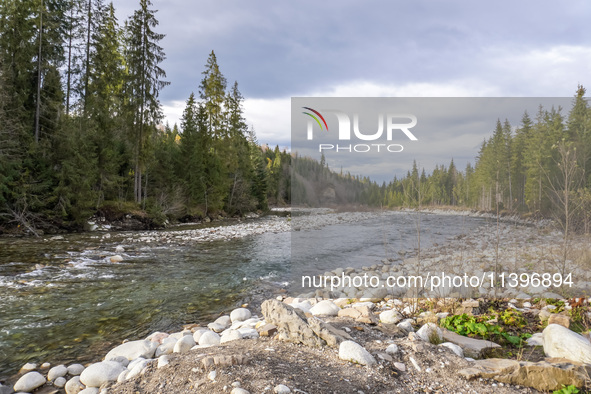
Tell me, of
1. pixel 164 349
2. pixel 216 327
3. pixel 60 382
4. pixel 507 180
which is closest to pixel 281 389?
pixel 164 349

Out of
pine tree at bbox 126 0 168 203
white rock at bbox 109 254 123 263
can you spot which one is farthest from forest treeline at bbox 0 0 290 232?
white rock at bbox 109 254 123 263

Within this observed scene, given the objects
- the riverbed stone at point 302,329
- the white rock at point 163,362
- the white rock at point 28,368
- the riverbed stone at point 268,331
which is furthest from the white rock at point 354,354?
the white rock at point 28,368

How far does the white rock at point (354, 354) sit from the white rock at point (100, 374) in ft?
6.53

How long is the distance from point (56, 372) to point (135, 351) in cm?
70

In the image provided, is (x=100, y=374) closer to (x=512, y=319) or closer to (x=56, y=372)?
(x=56, y=372)

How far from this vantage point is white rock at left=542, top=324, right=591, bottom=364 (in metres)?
2.69

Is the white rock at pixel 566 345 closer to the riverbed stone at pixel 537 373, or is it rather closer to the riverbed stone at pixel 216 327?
the riverbed stone at pixel 537 373

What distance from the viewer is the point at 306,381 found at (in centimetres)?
228

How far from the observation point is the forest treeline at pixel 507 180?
5.15 meters

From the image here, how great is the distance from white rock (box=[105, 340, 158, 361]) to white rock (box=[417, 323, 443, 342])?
110 inches

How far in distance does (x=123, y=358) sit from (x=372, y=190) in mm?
5002

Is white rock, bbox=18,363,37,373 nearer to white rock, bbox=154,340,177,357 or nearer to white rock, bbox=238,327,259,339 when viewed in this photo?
white rock, bbox=154,340,177,357

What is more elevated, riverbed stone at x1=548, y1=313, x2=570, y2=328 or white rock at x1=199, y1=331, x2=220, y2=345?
riverbed stone at x1=548, y1=313, x2=570, y2=328

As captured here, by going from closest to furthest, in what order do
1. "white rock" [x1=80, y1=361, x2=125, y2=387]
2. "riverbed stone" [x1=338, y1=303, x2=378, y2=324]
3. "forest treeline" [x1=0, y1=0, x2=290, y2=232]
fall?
"white rock" [x1=80, y1=361, x2=125, y2=387] → "riverbed stone" [x1=338, y1=303, x2=378, y2=324] → "forest treeline" [x1=0, y1=0, x2=290, y2=232]
